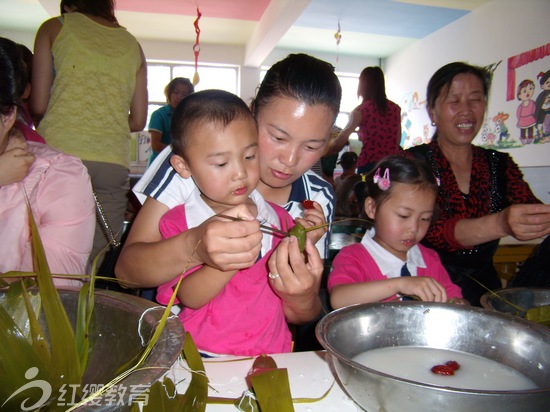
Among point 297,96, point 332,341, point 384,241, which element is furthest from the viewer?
point 384,241

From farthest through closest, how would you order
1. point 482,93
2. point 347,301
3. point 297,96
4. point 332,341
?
point 482,93
point 347,301
point 297,96
point 332,341

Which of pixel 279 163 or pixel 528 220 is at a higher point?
pixel 279 163

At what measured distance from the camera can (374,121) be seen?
4.02 metres

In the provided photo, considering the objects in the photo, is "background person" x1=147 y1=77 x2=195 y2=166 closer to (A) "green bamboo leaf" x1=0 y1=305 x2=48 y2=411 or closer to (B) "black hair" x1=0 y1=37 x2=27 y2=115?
(B) "black hair" x1=0 y1=37 x2=27 y2=115

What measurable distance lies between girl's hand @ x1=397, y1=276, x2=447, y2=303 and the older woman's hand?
0.58m

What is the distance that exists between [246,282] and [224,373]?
15.5 inches

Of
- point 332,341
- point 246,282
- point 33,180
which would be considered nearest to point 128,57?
point 33,180

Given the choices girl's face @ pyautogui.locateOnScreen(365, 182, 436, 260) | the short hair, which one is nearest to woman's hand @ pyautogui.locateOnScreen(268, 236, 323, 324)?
girl's face @ pyautogui.locateOnScreen(365, 182, 436, 260)

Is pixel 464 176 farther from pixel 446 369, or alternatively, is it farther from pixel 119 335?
pixel 119 335

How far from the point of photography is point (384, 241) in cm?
188

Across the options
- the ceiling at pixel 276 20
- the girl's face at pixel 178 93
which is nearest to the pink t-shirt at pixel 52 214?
the girl's face at pixel 178 93

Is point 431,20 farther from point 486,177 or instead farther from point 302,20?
point 486,177

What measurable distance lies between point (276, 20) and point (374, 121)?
146 inches

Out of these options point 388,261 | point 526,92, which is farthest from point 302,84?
point 526,92
